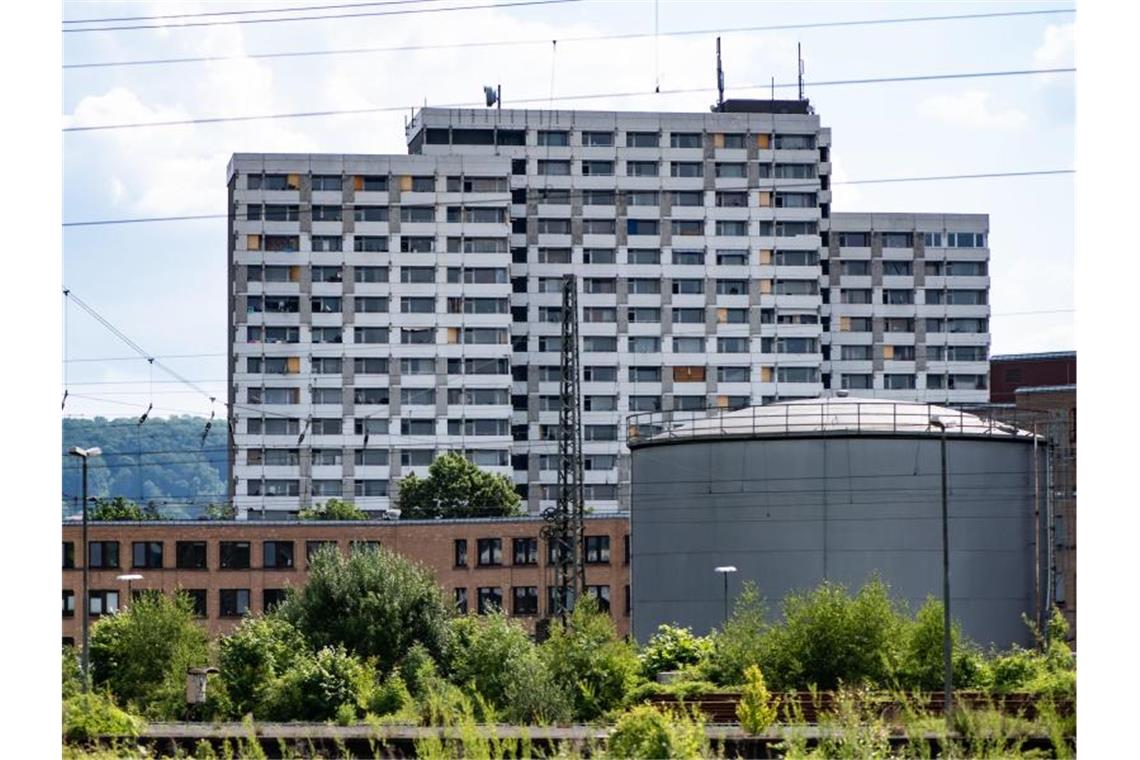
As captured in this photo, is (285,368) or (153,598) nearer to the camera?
(153,598)

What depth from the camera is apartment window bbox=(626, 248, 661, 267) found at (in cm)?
11550

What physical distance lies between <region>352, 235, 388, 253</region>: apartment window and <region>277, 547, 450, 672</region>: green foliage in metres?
64.6

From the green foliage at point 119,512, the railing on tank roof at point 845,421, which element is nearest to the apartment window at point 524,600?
the green foliage at point 119,512

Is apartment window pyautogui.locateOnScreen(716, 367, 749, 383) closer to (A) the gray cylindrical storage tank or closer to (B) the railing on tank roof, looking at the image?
(B) the railing on tank roof

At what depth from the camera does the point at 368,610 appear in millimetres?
47406

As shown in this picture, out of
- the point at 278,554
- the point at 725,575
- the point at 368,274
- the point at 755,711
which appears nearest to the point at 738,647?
the point at 725,575

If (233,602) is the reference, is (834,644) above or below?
above

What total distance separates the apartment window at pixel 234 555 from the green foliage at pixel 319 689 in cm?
3325

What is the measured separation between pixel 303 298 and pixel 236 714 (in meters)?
71.0

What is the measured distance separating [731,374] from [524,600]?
4507 centimetres

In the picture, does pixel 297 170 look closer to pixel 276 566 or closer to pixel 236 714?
pixel 276 566

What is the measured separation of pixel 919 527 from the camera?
43.9 meters

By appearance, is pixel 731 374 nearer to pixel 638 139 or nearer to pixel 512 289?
pixel 512 289
